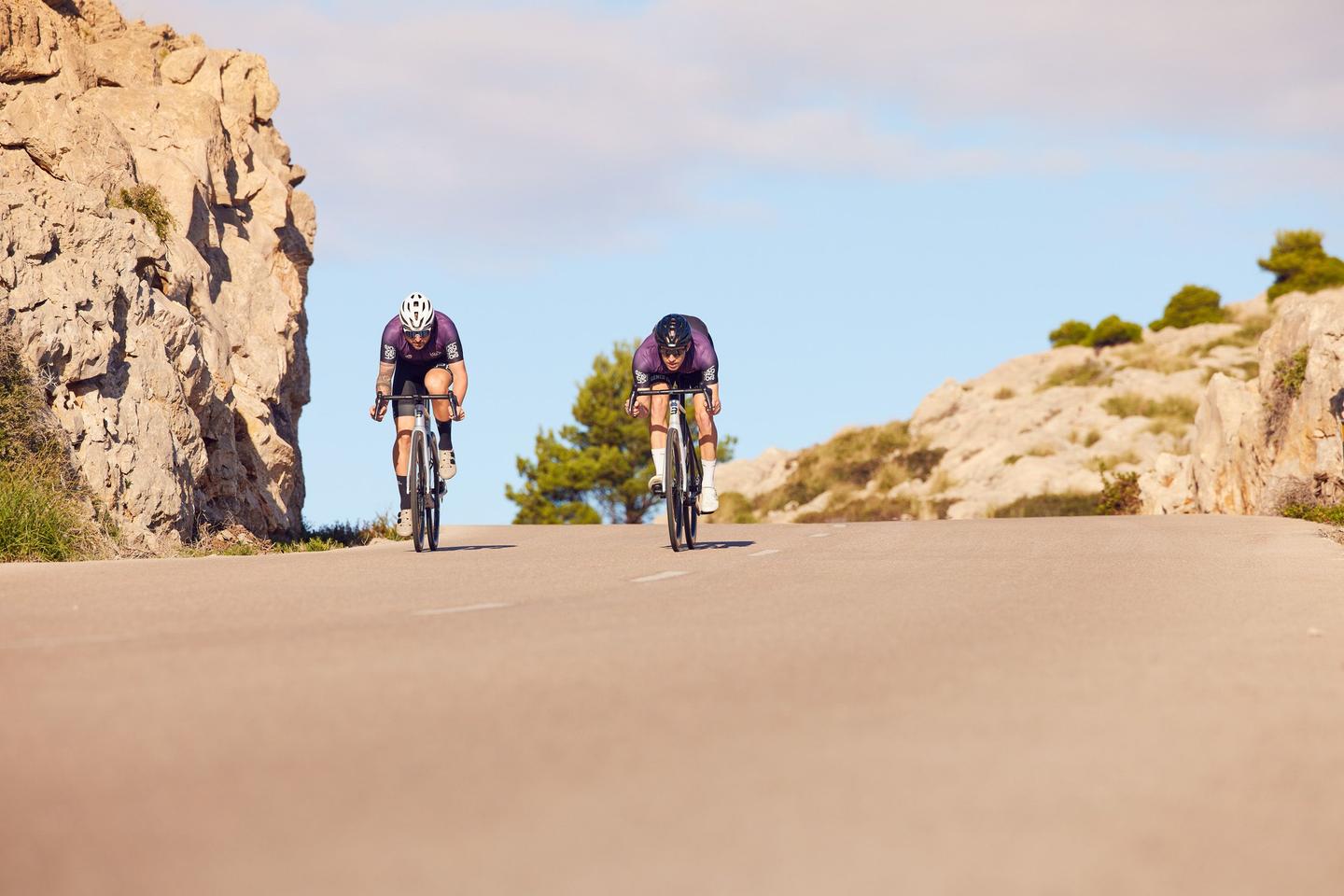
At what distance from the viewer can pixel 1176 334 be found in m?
78.9

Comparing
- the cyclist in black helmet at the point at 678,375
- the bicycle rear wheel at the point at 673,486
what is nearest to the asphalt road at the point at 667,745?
the bicycle rear wheel at the point at 673,486

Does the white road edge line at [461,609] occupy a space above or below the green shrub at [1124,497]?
below

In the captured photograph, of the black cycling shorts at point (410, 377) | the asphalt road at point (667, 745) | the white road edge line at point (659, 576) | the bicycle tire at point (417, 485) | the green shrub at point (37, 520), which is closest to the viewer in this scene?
the asphalt road at point (667, 745)

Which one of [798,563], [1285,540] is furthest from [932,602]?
[1285,540]

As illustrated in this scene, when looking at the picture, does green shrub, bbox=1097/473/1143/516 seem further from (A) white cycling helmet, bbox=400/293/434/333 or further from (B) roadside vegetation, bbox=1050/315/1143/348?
(B) roadside vegetation, bbox=1050/315/1143/348

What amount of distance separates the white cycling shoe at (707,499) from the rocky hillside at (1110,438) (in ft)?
41.9

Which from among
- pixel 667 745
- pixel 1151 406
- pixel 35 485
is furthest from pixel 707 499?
pixel 1151 406

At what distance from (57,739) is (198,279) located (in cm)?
1758

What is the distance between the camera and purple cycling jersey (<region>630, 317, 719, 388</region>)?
1580 cm

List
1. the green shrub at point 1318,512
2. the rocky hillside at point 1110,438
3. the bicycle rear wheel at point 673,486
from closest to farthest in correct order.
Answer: the bicycle rear wheel at point 673,486, the green shrub at point 1318,512, the rocky hillside at point 1110,438

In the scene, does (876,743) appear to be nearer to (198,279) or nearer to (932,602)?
(932,602)

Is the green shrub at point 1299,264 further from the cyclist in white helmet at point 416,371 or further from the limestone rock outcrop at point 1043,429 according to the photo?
the cyclist in white helmet at point 416,371

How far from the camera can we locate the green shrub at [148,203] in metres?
21.0

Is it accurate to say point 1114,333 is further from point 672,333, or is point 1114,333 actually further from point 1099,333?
point 672,333
